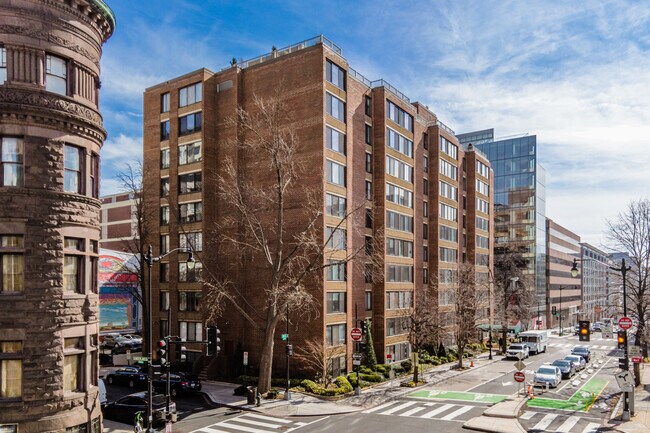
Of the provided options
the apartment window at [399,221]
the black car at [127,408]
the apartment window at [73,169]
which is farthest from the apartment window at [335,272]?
the apartment window at [73,169]

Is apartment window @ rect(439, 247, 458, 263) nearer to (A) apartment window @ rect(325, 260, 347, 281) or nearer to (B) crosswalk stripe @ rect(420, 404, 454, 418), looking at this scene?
(A) apartment window @ rect(325, 260, 347, 281)

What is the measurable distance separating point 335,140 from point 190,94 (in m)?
14.7

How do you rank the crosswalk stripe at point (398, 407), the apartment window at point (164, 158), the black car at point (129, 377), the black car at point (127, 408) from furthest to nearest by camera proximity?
the apartment window at point (164, 158) → the black car at point (129, 377) → the crosswalk stripe at point (398, 407) → the black car at point (127, 408)

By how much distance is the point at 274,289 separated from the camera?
101ft

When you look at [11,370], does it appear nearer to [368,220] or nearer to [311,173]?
[311,173]

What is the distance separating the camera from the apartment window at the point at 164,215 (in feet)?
152

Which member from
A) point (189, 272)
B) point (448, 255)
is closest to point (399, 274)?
point (448, 255)

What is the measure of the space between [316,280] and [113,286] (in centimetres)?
3485

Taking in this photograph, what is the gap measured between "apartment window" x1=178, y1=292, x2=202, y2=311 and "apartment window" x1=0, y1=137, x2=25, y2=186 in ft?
80.9

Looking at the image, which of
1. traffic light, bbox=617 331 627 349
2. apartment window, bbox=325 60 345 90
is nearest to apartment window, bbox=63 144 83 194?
apartment window, bbox=325 60 345 90

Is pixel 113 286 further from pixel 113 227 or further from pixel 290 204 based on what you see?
pixel 290 204

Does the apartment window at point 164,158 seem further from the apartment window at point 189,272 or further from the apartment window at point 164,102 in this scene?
the apartment window at point 189,272

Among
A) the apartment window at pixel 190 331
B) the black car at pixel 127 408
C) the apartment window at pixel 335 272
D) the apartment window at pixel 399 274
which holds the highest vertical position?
the apartment window at pixel 335 272

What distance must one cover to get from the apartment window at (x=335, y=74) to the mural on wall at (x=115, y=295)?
33.5 meters
